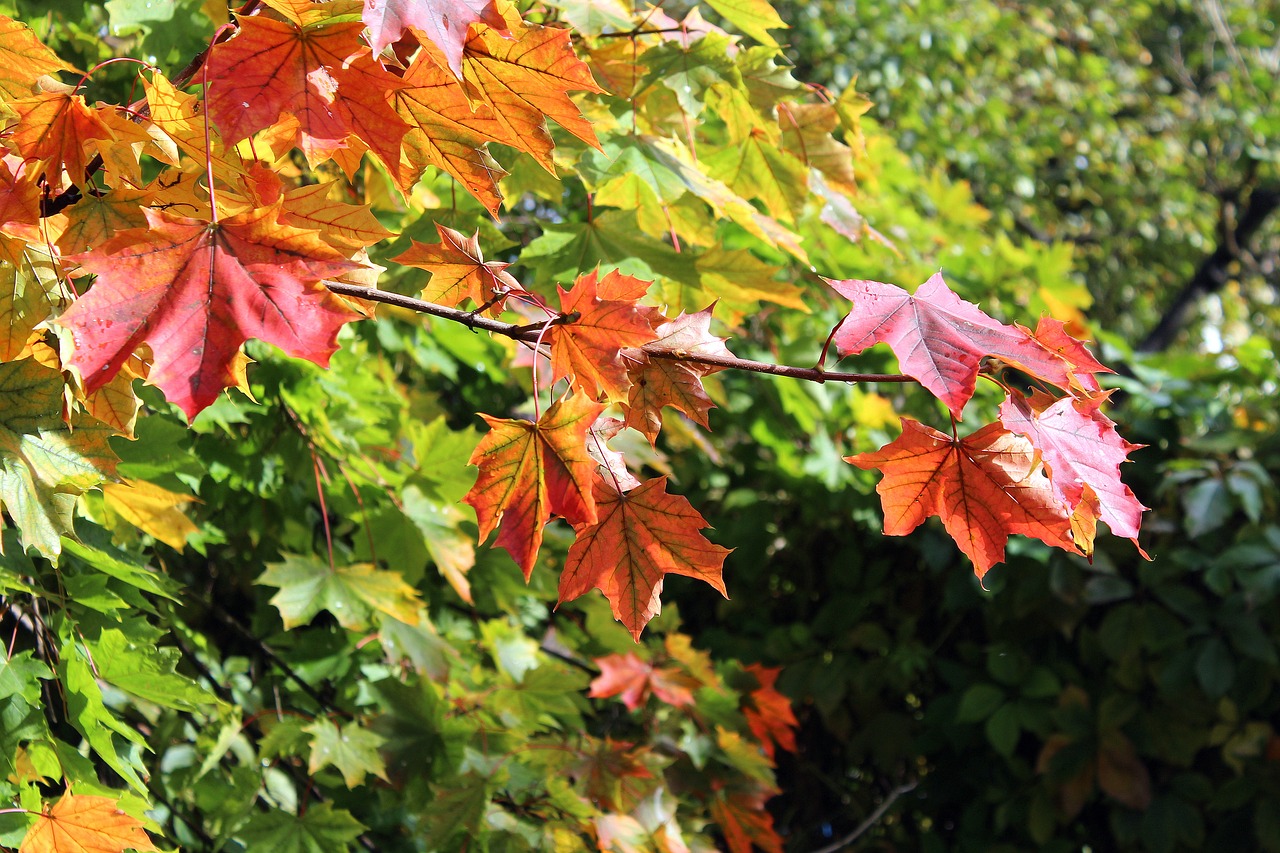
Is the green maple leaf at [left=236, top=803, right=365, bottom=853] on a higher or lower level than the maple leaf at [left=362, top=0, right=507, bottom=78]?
lower

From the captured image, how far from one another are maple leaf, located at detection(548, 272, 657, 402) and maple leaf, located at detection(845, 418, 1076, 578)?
0.73ft

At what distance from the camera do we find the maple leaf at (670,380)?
1.03 metres

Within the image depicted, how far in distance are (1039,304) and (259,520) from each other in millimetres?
2383

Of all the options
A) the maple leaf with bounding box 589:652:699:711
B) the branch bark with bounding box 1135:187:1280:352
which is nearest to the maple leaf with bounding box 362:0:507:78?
the maple leaf with bounding box 589:652:699:711

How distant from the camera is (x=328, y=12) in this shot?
940mm

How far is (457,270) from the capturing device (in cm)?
110

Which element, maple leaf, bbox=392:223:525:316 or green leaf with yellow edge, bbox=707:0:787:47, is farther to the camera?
green leaf with yellow edge, bbox=707:0:787:47

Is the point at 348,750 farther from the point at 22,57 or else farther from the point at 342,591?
the point at 22,57

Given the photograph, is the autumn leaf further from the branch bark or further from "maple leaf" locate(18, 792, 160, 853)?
the branch bark

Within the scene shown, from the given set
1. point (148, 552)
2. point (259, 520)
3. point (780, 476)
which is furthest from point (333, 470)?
point (780, 476)

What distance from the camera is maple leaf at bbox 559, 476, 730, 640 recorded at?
1043 millimetres

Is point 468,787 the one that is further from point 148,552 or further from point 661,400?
point 661,400

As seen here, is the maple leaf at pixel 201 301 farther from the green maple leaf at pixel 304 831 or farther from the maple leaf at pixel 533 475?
the green maple leaf at pixel 304 831

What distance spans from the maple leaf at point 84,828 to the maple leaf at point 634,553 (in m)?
0.55
